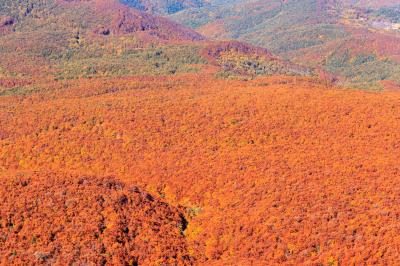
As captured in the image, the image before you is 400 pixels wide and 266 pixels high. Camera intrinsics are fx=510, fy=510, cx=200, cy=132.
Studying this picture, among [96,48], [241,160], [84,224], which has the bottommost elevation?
[96,48]

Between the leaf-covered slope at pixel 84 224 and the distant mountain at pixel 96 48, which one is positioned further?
the distant mountain at pixel 96 48

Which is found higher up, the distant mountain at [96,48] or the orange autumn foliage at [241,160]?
the orange autumn foliage at [241,160]

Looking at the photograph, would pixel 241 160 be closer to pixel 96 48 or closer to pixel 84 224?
pixel 84 224

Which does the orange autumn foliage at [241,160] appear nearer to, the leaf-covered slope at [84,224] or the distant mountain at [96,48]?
the leaf-covered slope at [84,224]

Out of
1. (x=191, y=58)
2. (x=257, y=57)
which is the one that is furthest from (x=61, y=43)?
(x=257, y=57)

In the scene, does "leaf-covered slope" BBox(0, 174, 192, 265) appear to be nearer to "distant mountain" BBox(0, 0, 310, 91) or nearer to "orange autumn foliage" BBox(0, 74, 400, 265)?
"orange autumn foliage" BBox(0, 74, 400, 265)

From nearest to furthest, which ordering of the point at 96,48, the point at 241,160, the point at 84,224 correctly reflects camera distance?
the point at 84,224
the point at 241,160
the point at 96,48

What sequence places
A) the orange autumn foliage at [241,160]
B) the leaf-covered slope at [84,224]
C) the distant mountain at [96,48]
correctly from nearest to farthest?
the leaf-covered slope at [84,224] < the orange autumn foliage at [241,160] < the distant mountain at [96,48]


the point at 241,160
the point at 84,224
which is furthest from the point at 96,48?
the point at 84,224

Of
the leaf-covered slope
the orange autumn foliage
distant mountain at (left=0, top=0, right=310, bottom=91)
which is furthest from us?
distant mountain at (left=0, top=0, right=310, bottom=91)

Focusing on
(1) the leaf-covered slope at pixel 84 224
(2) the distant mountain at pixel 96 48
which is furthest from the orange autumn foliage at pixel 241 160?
(2) the distant mountain at pixel 96 48

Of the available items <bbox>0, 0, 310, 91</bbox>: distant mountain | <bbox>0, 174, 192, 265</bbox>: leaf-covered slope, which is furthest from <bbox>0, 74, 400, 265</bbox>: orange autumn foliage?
<bbox>0, 0, 310, 91</bbox>: distant mountain
